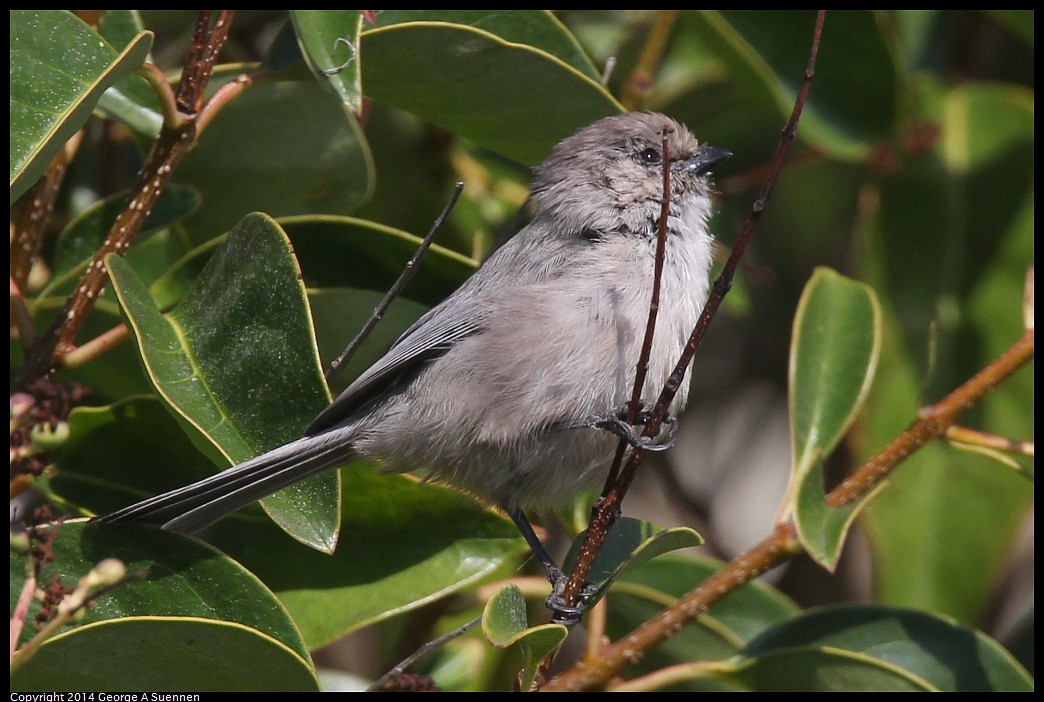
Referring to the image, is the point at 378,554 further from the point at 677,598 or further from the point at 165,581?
the point at 677,598

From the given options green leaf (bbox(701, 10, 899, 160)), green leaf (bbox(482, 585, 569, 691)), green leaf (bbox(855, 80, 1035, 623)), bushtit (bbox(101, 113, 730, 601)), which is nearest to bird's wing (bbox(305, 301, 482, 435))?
bushtit (bbox(101, 113, 730, 601))

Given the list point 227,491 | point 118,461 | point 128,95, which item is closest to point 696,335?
point 227,491

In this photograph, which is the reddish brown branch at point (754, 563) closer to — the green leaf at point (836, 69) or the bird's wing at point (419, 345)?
the bird's wing at point (419, 345)

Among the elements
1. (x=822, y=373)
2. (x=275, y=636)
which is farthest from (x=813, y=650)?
(x=275, y=636)

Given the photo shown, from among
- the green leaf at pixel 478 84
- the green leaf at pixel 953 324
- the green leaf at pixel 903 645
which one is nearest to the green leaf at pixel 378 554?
the green leaf at pixel 903 645

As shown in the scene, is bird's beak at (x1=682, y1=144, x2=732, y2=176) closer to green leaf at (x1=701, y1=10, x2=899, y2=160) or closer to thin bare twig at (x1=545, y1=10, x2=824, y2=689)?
green leaf at (x1=701, y1=10, x2=899, y2=160)

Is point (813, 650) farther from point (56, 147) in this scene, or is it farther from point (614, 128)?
point (56, 147)
